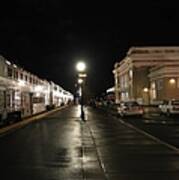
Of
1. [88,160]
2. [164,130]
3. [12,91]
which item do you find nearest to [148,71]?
[12,91]

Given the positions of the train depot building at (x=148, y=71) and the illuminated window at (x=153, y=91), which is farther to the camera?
the illuminated window at (x=153, y=91)

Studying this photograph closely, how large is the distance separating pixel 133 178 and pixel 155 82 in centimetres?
7645

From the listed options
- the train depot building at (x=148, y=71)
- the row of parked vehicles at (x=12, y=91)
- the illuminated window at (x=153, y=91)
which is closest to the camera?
the row of parked vehicles at (x=12, y=91)

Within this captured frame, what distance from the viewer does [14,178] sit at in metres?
11.3

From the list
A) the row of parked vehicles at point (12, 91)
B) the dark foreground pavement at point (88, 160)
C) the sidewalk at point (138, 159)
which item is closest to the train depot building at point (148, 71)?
the row of parked vehicles at point (12, 91)

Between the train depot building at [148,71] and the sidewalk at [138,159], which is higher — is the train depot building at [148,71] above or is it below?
above

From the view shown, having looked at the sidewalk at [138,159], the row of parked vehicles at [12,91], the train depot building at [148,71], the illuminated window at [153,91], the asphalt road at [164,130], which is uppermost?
the train depot building at [148,71]

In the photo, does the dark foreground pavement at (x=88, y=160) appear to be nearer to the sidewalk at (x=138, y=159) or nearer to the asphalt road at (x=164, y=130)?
the sidewalk at (x=138, y=159)

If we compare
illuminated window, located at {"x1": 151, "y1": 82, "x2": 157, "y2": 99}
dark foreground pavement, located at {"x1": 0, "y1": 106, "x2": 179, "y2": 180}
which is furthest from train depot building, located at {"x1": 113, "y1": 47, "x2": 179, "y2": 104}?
dark foreground pavement, located at {"x1": 0, "y1": 106, "x2": 179, "y2": 180}

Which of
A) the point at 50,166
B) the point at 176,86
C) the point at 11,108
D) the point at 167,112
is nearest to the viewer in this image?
the point at 50,166

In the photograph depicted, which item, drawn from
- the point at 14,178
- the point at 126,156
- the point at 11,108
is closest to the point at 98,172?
the point at 14,178

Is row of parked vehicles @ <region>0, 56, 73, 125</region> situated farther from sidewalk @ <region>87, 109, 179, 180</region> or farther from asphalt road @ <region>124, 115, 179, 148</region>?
sidewalk @ <region>87, 109, 179, 180</region>

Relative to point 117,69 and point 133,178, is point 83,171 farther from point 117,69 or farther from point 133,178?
point 117,69

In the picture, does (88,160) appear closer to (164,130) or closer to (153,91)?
(164,130)
